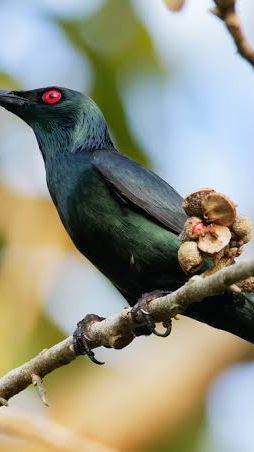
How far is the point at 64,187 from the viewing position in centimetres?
638

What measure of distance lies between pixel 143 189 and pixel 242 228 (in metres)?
1.82

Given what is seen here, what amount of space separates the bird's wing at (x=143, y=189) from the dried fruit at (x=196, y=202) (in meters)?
1.39

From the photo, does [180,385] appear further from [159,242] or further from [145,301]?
[145,301]

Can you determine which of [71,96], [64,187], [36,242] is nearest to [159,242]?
[64,187]

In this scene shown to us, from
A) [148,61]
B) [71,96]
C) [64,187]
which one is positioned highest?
[148,61]

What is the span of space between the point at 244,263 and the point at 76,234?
7.15ft

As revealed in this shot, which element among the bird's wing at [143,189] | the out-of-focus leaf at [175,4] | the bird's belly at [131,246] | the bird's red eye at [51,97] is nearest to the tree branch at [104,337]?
the bird's belly at [131,246]

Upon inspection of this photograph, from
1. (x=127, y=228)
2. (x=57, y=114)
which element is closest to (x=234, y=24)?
(x=127, y=228)

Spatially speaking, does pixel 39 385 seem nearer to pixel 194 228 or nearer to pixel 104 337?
pixel 104 337

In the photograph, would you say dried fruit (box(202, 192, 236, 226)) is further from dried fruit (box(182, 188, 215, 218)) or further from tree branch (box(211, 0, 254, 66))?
tree branch (box(211, 0, 254, 66))

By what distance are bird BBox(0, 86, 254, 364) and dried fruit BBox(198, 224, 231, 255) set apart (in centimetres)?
109

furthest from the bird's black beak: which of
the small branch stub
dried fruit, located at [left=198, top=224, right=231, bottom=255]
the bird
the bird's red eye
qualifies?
dried fruit, located at [left=198, top=224, right=231, bottom=255]

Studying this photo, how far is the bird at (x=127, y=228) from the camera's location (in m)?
6.07

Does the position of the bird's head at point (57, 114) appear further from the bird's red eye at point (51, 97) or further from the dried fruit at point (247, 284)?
the dried fruit at point (247, 284)
